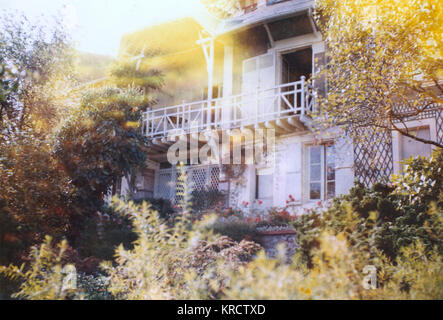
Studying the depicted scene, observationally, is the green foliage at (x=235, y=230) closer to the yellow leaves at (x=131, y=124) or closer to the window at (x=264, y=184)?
the yellow leaves at (x=131, y=124)

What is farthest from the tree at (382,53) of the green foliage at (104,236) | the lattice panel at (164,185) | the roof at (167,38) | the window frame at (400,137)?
the lattice panel at (164,185)

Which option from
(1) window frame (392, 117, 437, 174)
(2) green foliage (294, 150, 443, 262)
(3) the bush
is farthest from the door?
(2) green foliage (294, 150, 443, 262)

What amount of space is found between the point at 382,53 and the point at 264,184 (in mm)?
6884

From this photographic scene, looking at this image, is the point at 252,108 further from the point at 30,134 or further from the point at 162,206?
the point at 30,134

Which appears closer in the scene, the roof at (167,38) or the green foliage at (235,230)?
the green foliage at (235,230)

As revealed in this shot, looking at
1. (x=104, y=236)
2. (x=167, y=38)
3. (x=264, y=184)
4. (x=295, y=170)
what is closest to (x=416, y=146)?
(x=295, y=170)

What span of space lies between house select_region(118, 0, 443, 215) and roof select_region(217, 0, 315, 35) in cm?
3

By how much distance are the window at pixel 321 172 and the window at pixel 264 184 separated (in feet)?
4.37

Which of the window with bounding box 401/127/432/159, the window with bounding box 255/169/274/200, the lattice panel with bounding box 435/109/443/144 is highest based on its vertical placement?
the lattice panel with bounding box 435/109/443/144

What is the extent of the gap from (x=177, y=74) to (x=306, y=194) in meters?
8.00

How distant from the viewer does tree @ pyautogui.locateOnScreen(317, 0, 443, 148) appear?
21.0 feet

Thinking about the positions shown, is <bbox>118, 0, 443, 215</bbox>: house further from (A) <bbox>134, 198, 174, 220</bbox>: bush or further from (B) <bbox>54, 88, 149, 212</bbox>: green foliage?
(B) <bbox>54, 88, 149, 212</bbox>: green foliage

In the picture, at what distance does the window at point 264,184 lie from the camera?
13047mm
